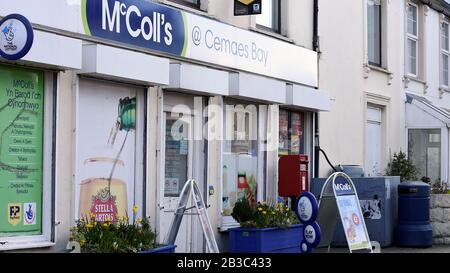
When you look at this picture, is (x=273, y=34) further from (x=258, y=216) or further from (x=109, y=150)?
(x=109, y=150)

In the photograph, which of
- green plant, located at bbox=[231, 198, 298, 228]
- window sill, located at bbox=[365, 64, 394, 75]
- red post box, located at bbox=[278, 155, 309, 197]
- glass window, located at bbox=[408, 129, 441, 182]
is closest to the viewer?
green plant, located at bbox=[231, 198, 298, 228]

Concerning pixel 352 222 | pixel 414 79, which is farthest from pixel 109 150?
pixel 414 79

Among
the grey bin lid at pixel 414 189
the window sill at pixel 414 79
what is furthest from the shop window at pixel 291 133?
A: the window sill at pixel 414 79

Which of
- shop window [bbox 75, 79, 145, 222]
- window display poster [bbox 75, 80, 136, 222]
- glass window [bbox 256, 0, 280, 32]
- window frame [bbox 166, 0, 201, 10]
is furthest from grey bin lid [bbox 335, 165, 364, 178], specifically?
window display poster [bbox 75, 80, 136, 222]

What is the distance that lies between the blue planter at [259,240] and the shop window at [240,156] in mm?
832

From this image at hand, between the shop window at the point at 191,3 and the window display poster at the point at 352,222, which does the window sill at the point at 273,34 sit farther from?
the window display poster at the point at 352,222

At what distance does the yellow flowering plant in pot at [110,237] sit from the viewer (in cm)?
740

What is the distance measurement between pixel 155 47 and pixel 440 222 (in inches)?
270

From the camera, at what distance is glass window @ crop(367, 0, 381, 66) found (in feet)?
54.0

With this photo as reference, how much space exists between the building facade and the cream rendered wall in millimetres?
988

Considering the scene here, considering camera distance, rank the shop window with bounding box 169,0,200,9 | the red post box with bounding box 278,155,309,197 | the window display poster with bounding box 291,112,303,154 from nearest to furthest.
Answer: the shop window with bounding box 169,0,200,9, the red post box with bounding box 278,155,309,197, the window display poster with bounding box 291,112,303,154

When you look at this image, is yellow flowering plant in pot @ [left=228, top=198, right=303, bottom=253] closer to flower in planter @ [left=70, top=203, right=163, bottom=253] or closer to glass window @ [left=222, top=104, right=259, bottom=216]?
glass window @ [left=222, top=104, right=259, bottom=216]

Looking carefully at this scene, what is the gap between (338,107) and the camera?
571 inches
